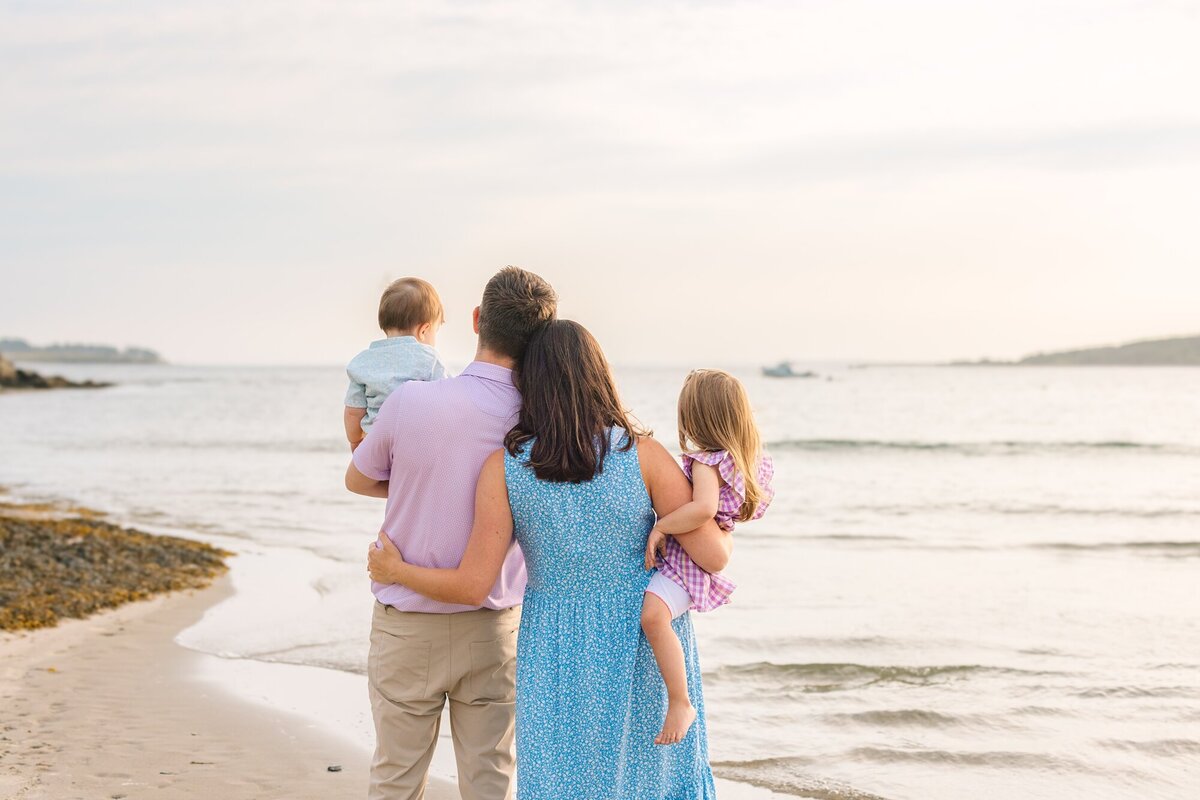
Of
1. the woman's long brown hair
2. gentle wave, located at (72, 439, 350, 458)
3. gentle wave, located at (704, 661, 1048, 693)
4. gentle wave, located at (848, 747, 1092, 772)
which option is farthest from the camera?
gentle wave, located at (72, 439, 350, 458)

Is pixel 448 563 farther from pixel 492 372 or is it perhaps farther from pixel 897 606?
pixel 897 606

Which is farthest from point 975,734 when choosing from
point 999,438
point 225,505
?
point 999,438

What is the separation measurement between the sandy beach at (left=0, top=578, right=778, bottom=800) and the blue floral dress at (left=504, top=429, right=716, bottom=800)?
204 cm

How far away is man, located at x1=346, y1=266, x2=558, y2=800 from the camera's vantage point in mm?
2816

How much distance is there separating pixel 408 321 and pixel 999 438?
33518 mm

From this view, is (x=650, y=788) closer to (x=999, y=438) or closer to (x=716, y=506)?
(x=716, y=506)

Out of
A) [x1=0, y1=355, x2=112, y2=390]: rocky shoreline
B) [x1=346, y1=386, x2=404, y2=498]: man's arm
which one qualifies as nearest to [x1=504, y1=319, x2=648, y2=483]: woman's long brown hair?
[x1=346, y1=386, x2=404, y2=498]: man's arm

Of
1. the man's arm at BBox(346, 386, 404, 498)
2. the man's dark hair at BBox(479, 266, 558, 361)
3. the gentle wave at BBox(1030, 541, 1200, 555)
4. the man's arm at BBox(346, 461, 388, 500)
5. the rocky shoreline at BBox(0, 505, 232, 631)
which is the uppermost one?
the man's dark hair at BBox(479, 266, 558, 361)

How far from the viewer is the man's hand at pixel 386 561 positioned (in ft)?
9.53

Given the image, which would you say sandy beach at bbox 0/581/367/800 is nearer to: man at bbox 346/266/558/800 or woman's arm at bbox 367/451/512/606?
man at bbox 346/266/558/800

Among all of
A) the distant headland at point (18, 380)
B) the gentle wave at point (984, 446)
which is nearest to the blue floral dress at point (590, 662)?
the gentle wave at point (984, 446)

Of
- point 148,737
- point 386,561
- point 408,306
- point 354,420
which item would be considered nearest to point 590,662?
point 386,561

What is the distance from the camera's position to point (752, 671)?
6984 millimetres

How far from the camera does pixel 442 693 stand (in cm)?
309
